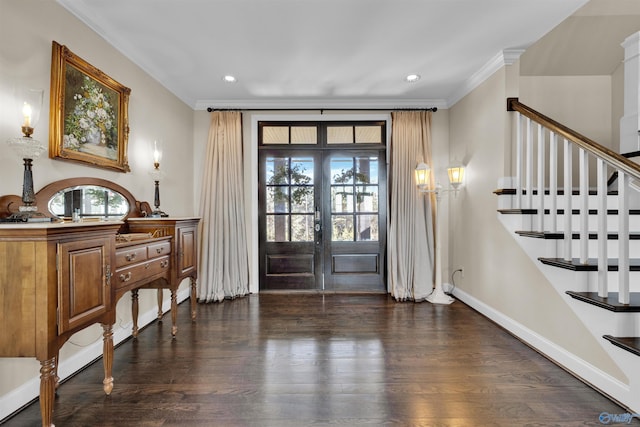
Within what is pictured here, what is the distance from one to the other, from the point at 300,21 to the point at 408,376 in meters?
2.78

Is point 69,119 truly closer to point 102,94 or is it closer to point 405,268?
point 102,94

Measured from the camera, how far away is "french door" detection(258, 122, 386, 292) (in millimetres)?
4125

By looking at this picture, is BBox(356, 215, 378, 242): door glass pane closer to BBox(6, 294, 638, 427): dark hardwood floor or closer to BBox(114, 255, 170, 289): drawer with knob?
BBox(6, 294, 638, 427): dark hardwood floor

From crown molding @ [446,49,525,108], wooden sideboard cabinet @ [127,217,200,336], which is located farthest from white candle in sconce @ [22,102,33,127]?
crown molding @ [446,49,525,108]

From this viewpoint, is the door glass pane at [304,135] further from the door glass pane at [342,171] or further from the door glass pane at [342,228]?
the door glass pane at [342,228]

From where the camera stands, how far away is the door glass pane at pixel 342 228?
4133 millimetres

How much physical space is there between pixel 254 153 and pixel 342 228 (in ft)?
5.28

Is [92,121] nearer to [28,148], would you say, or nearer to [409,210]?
[28,148]

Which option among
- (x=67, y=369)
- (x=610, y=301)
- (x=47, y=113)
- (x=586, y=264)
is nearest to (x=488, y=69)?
(x=586, y=264)

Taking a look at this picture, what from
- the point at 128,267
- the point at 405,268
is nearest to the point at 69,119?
the point at 128,267

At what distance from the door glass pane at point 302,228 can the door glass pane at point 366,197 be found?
71cm

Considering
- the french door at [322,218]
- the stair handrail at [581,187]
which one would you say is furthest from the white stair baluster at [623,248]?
the french door at [322,218]

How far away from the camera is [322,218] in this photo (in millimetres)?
4121

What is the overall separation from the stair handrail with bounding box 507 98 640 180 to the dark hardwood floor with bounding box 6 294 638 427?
140 centimetres
